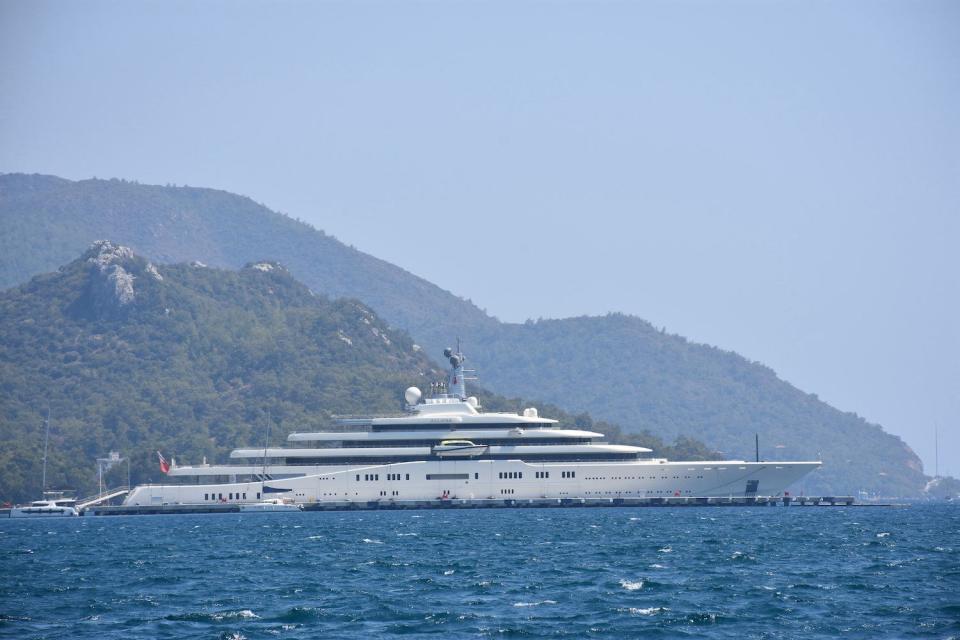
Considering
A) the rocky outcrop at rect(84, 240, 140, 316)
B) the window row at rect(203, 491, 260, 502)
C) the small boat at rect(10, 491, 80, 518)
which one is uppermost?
the rocky outcrop at rect(84, 240, 140, 316)

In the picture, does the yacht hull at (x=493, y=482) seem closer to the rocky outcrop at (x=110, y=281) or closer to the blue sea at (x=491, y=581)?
the blue sea at (x=491, y=581)

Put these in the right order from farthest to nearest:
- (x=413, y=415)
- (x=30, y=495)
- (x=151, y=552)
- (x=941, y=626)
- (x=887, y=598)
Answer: (x=30, y=495), (x=413, y=415), (x=151, y=552), (x=887, y=598), (x=941, y=626)

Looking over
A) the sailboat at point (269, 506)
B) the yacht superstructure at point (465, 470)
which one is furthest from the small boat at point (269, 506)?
the yacht superstructure at point (465, 470)

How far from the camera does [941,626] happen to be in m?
33.6

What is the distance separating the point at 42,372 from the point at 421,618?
14023 centimetres

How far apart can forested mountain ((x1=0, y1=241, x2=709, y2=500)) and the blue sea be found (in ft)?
240

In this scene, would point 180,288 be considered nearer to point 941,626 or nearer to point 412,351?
point 412,351

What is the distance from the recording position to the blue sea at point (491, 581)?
113ft

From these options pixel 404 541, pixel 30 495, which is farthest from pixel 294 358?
pixel 404 541

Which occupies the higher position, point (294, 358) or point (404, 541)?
point (294, 358)

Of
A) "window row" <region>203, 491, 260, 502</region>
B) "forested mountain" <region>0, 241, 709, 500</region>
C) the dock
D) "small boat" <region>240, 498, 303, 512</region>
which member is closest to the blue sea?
"small boat" <region>240, 498, 303, 512</region>

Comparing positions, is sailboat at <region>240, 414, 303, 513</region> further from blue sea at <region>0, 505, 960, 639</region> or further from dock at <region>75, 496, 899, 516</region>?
blue sea at <region>0, 505, 960, 639</region>

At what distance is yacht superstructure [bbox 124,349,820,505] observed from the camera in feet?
287

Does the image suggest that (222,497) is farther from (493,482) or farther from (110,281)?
(110,281)
